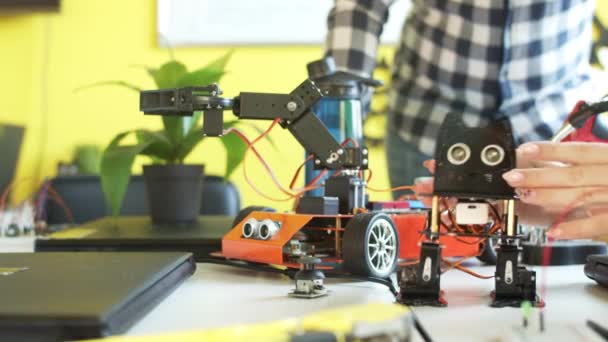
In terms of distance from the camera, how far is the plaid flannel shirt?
1354 millimetres

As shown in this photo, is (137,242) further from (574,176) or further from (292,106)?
(574,176)

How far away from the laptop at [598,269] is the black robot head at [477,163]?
0.49 ft

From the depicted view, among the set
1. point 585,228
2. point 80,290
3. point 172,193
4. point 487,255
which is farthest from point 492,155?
point 172,193

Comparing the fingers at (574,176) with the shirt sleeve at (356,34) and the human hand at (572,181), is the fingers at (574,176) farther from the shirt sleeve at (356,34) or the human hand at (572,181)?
the shirt sleeve at (356,34)

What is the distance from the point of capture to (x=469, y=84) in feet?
4.67

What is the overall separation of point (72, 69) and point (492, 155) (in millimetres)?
2722

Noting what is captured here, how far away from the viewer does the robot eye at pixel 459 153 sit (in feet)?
2.13

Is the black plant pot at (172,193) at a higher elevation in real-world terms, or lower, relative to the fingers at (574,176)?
lower

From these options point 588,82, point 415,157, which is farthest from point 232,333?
point 588,82

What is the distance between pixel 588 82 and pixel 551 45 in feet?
0.61

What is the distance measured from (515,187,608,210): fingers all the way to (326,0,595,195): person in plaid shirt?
2.29 feet

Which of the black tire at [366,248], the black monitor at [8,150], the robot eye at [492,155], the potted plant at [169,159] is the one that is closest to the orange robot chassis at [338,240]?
the black tire at [366,248]

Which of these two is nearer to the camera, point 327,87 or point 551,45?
point 327,87

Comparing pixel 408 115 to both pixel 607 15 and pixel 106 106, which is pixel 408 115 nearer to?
pixel 607 15
